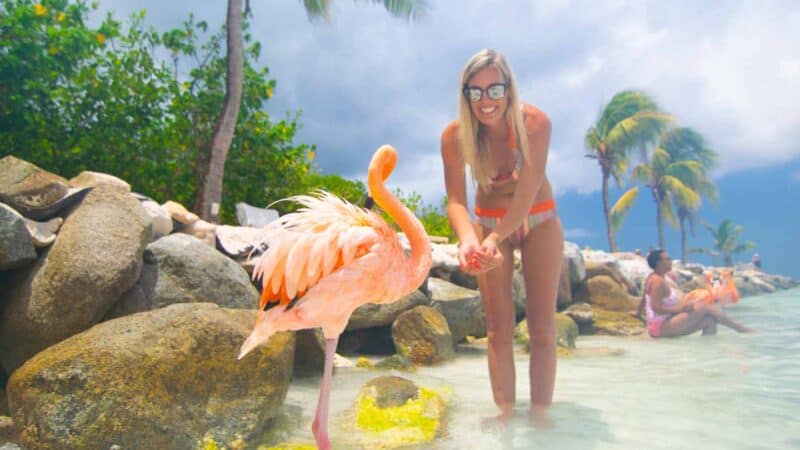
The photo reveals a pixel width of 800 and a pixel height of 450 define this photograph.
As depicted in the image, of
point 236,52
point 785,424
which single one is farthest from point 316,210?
point 236,52

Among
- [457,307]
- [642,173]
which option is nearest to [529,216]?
[457,307]

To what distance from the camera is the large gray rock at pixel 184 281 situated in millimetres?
4508

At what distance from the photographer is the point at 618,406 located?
4227 millimetres

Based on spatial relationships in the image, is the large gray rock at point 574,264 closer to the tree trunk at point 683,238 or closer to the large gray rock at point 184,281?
the large gray rock at point 184,281

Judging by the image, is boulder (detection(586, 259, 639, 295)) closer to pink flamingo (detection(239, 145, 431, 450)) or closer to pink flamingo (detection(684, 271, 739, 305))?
pink flamingo (detection(684, 271, 739, 305))

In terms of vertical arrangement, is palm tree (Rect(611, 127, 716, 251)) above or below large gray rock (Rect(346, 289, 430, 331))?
above

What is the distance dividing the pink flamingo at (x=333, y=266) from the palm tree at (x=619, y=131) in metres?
30.6

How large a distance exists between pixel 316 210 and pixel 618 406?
10.2 ft

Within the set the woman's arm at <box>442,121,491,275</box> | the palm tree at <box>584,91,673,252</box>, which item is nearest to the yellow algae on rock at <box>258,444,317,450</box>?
the woman's arm at <box>442,121,491,275</box>

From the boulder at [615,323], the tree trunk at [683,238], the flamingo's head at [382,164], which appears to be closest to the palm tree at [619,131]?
the tree trunk at [683,238]

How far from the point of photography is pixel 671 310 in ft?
28.0

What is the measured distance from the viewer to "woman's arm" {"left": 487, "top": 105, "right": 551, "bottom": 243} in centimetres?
298

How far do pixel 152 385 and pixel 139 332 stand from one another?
1.16ft

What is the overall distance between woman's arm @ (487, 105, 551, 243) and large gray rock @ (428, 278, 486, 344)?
395cm
